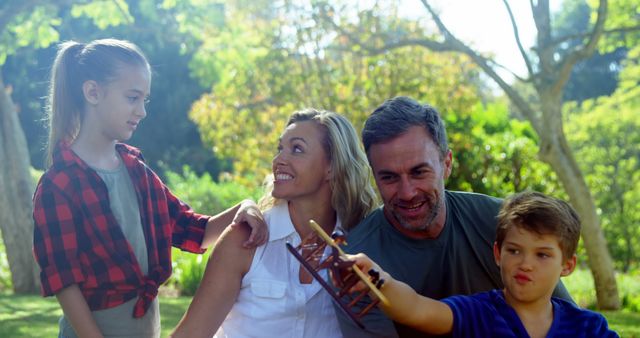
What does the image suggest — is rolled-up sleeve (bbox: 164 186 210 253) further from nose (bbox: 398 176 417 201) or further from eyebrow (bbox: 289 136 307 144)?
nose (bbox: 398 176 417 201)

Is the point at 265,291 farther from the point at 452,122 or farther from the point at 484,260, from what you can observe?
the point at 452,122

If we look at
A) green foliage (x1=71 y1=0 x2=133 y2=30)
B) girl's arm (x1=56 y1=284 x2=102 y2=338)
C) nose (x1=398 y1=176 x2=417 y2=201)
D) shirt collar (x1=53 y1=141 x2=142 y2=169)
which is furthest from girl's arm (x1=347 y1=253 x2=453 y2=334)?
green foliage (x1=71 y1=0 x2=133 y2=30)

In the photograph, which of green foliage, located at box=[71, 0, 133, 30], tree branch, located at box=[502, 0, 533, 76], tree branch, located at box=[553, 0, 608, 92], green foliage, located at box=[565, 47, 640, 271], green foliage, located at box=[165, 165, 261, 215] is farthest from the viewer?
green foliage, located at box=[565, 47, 640, 271]

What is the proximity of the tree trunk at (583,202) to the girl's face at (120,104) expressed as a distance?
6.14 meters

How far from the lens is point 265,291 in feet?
11.4

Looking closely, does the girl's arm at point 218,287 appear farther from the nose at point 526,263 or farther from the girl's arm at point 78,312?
the nose at point 526,263

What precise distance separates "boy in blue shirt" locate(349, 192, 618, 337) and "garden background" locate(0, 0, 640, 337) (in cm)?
410

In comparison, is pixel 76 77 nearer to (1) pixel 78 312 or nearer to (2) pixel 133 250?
(2) pixel 133 250

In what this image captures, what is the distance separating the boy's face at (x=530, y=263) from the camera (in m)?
2.86

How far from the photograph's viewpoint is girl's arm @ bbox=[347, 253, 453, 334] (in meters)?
2.47

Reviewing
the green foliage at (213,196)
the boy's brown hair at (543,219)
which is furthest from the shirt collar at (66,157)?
the green foliage at (213,196)

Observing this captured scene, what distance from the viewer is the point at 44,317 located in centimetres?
750

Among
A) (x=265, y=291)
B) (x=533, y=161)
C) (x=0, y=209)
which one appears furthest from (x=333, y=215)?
(x=533, y=161)

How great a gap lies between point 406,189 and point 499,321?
2.03ft
